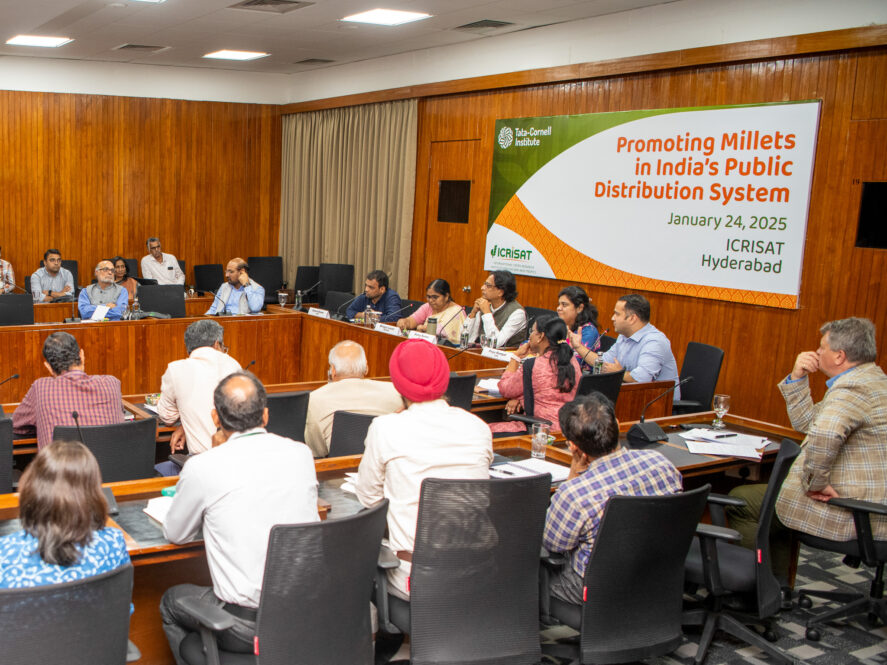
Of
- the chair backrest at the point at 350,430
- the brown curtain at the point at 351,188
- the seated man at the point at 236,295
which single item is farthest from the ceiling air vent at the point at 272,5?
the chair backrest at the point at 350,430

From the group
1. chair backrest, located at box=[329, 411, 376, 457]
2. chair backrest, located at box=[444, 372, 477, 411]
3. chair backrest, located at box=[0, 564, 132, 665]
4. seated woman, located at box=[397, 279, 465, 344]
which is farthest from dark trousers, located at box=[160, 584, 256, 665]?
seated woman, located at box=[397, 279, 465, 344]

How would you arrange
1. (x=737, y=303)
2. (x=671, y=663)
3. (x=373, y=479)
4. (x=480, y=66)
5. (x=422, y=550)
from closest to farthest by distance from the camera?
(x=422, y=550) < (x=373, y=479) < (x=671, y=663) < (x=737, y=303) < (x=480, y=66)

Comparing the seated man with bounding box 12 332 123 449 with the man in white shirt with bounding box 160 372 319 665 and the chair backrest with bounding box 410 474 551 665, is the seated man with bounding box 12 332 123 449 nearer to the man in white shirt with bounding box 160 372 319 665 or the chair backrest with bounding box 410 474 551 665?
the man in white shirt with bounding box 160 372 319 665

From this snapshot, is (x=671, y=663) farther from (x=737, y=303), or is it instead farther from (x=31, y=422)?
(x=737, y=303)

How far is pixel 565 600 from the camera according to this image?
9.05 feet

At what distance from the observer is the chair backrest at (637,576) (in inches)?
99.9

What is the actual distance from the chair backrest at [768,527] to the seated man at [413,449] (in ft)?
3.30

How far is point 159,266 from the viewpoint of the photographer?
10.2m

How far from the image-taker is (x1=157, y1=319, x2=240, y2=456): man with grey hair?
12.5 feet

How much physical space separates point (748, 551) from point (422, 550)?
1487 millimetres

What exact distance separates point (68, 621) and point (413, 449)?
112 cm

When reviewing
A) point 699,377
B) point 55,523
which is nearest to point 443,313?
point 699,377

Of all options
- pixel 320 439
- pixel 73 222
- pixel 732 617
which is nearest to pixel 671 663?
pixel 732 617

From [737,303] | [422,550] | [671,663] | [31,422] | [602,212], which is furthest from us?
[602,212]
